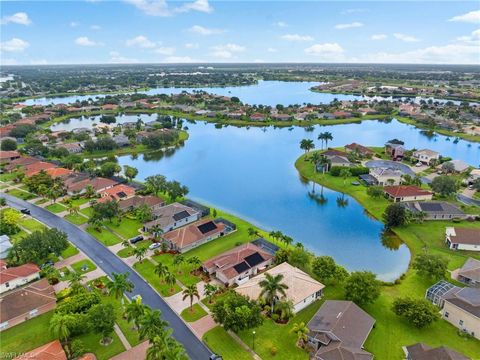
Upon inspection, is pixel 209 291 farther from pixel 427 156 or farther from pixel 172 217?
pixel 427 156

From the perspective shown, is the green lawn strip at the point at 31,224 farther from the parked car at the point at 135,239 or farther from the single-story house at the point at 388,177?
the single-story house at the point at 388,177

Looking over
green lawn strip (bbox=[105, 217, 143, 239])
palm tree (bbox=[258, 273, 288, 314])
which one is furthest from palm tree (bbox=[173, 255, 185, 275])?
green lawn strip (bbox=[105, 217, 143, 239])


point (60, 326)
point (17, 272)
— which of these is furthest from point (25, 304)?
point (60, 326)

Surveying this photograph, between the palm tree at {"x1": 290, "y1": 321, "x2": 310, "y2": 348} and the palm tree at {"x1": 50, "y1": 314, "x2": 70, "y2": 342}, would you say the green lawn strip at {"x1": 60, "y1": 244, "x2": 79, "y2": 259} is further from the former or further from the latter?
the palm tree at {"x1": 290, "y1": 321, "x2": 310, "y2": 348}

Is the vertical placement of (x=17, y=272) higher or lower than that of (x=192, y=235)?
lower

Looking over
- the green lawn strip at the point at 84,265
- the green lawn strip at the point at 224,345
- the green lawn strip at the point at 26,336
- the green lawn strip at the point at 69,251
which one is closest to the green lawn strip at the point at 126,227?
the green lawn strip at the point at 69,251
